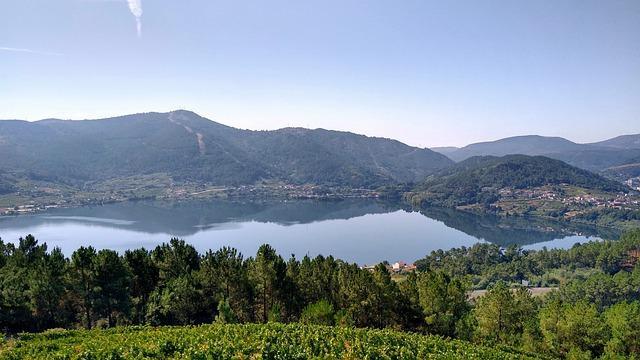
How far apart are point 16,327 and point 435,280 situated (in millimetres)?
39641

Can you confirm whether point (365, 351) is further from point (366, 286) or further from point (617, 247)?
point (617, 247)

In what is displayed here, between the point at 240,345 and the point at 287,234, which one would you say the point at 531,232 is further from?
the point at 240,345

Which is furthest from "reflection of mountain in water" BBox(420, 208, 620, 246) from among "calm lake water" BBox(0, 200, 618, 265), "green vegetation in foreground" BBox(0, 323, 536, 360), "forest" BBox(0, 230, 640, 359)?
"green vegetation in foreground" BBox(0, 323, 536, 360)

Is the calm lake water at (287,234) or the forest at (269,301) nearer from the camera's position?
the forest at (269,301)

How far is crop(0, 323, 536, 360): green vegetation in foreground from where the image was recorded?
80.5 ft

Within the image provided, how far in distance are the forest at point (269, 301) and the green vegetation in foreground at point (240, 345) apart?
23.7ft

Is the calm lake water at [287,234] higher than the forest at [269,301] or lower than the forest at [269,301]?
lower

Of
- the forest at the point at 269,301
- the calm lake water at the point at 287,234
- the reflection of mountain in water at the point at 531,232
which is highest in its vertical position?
the forest at the point at 269,301

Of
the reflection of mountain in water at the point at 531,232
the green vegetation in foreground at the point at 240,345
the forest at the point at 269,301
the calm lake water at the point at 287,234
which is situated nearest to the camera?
the green vegetation in foreground at the point at 240,345

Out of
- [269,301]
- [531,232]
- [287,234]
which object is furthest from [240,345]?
[531,232]

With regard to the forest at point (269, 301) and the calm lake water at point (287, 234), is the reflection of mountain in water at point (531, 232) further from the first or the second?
the forest at point (269, 301)

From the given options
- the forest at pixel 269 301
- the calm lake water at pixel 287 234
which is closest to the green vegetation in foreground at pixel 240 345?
the forest at pixel 269 301

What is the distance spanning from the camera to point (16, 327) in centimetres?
3862

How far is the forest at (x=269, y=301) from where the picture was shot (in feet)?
128
